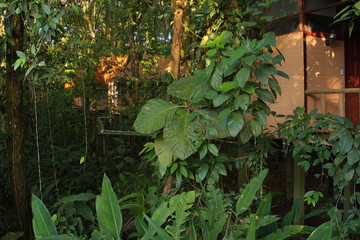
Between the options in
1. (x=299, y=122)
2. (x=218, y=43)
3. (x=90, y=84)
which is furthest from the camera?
(x=90, y=84)

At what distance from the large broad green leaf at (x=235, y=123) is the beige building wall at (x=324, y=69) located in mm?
3817

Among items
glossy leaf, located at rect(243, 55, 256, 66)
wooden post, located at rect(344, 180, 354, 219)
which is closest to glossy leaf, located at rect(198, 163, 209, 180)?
glossy leaf, located at rect(243, 55, 256, 66)

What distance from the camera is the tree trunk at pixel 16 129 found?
3688mm

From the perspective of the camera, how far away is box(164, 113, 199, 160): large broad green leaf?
8.38 ft

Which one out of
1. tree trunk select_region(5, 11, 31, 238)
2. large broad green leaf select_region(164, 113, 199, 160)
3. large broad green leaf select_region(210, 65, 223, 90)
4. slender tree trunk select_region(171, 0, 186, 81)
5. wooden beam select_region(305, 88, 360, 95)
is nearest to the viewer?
large broad green leaf select_region(210, 65, 223, 90)

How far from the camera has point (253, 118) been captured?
2.53 meters

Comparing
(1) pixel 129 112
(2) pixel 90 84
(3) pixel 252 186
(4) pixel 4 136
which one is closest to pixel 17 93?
(4) pixel 4 136

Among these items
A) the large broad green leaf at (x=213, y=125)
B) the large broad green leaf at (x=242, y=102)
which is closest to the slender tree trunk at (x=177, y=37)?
the large broad green leaf at (x=213, y=125)

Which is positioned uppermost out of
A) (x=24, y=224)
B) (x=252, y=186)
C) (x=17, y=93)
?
(x=17, y=93)

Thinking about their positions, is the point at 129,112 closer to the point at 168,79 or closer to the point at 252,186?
the point at 168,79

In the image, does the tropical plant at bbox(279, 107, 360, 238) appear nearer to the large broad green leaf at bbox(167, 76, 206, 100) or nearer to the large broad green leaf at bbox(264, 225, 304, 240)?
the large broad green leaf at bbox(264, 225, 304, 240)

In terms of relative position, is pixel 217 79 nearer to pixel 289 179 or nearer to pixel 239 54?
pixel 239 54

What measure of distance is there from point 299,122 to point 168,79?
1.20m

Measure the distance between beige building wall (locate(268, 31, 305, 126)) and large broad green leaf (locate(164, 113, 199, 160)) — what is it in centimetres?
363
